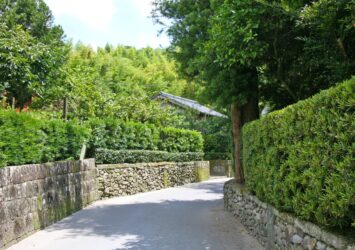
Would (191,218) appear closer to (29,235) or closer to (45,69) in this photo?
(29,235)

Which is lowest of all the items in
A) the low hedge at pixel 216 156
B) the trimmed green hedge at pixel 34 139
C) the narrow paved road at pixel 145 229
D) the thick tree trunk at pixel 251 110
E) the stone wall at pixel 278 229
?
the narrow paved road at pixel 145 229

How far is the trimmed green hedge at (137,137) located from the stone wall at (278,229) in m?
6.64

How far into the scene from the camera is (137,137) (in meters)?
18.1

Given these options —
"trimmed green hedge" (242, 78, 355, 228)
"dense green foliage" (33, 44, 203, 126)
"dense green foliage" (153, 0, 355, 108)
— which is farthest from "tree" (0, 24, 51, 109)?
"trimmed green hedge" (242, 78, 355, 228)

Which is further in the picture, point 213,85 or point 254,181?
point 213,85

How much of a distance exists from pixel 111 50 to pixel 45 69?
155ft

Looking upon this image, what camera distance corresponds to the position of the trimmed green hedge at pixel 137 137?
15133 mm

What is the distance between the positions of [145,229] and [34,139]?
3.31 metres

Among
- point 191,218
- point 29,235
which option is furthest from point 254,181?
point 29,235

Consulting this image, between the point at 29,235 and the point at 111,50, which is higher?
the point at 111,50

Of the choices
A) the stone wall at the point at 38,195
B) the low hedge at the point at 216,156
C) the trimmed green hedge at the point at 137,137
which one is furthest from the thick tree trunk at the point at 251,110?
the low hedge at the point at 216,156

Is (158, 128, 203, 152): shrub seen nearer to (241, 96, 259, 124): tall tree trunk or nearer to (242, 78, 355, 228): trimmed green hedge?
(241, 96, 259, 124): tall tree trunk

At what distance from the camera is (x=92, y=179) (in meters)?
13.8

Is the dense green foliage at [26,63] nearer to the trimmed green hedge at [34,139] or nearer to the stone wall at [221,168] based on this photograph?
the trimmed green hedge at [34,139]
